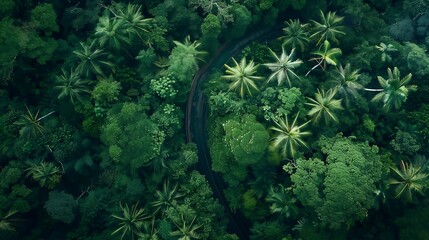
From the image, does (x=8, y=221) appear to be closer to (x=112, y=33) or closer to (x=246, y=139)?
(x=112, y=33)

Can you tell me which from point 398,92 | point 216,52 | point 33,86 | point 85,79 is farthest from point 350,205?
point 33,86

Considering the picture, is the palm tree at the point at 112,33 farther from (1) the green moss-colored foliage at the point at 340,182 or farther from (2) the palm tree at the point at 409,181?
(2) the palm tree at the point at 409,181

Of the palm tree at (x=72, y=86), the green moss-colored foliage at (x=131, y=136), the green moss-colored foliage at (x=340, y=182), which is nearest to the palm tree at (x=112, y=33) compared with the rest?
the palm tree at (x=72, y=86)

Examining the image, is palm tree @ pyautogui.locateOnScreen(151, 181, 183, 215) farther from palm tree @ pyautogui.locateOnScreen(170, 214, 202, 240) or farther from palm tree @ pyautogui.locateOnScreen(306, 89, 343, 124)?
palm tree @ pyautogui.locateOnScreen(306, 89, 343, 124)

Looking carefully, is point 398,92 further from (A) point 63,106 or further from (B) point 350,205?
(A) point 63,106

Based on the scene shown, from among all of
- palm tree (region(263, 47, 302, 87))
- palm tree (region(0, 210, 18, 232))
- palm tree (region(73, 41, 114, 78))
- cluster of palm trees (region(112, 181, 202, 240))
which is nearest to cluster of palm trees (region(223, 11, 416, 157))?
palm tree (region(263, 47, 302, 87))

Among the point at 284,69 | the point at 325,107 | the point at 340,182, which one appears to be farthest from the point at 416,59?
the point at 340,182
